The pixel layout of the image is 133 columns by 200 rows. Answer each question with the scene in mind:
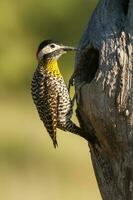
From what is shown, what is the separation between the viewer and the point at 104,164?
7.64m

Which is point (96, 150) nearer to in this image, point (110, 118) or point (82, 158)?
point (110, 118)

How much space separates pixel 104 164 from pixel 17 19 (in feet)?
42.7

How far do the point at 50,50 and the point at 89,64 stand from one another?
24.8 inches

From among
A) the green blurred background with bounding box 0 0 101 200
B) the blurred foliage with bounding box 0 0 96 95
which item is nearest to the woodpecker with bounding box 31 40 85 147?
the green blurred background with bounding box 0 0 101 200

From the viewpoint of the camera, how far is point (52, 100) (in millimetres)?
8312

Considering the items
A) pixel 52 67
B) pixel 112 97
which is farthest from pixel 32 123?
pixel 112 97

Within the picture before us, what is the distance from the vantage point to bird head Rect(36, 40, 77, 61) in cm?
841

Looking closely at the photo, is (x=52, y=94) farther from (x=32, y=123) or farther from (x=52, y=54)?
(x=32, y=123)

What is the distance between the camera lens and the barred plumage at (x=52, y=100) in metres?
8.27

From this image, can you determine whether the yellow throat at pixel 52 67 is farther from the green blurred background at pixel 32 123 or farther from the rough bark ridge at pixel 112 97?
the green blurred background at pixel 32 123

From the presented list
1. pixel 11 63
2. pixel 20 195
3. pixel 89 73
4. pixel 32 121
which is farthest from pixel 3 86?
pixel 89 73

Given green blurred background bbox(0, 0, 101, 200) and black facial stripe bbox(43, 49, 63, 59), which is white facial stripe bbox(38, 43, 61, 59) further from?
green blurred background bbox(0, 0, 101, 200)

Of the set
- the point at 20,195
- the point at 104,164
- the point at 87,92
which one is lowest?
the point at 20,195

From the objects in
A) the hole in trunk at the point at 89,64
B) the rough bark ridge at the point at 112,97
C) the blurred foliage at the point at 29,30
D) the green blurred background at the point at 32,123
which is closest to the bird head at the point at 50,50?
the hole in trunk at the point at 89,64
